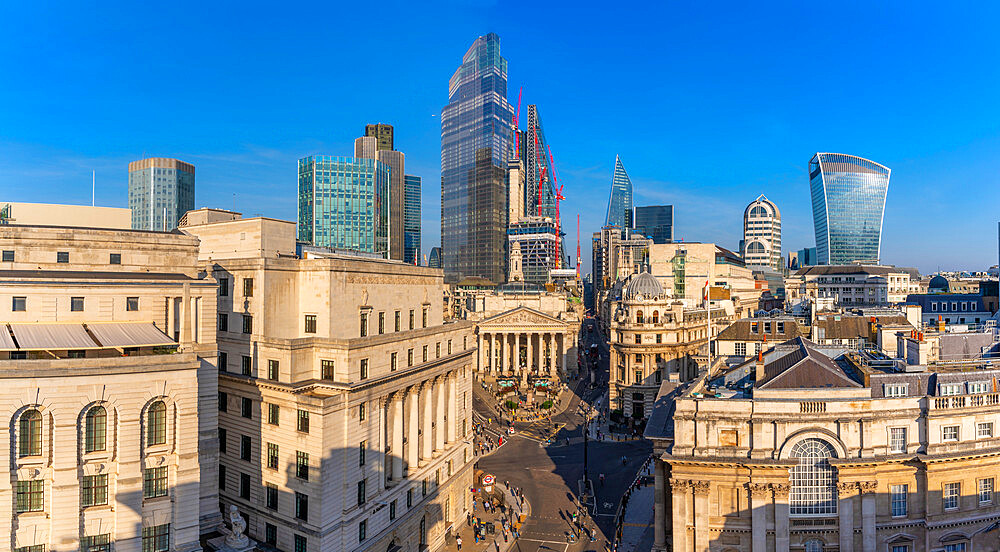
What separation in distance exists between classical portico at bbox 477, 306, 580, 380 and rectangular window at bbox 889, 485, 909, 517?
8904cm

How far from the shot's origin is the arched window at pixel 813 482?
1570 inches

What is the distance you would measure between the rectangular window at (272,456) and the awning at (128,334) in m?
11.4

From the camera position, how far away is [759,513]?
39625 mm

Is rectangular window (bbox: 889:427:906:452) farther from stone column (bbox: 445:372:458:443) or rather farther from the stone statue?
the stone statue

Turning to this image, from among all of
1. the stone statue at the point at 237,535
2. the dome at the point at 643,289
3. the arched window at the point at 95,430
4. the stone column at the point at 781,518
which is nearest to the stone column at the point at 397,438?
the stone statue at the point at 237,535

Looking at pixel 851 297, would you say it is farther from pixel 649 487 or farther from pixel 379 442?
pixel 379 442

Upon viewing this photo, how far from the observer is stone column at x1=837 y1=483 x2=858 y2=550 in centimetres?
3941

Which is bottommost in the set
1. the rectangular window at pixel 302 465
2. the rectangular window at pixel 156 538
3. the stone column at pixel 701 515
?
the stone column at pixel 701 515

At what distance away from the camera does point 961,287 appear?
193625 millimetres

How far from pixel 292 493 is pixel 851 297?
180089 mm

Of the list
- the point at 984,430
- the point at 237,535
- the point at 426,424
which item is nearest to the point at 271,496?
the point at 237,535

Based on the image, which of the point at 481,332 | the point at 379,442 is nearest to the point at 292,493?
the point at 379,442

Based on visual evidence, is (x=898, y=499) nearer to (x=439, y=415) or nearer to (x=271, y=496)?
(x=439, y=415)

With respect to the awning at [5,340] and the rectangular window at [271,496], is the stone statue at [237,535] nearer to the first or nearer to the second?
the rectangular window at [271,496]
